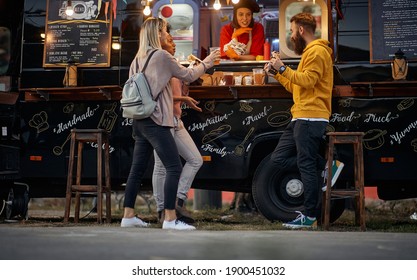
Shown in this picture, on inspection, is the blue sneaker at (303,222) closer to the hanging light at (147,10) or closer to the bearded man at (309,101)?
the bearded man at (309,101)

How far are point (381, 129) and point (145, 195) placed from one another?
7551 millimetres

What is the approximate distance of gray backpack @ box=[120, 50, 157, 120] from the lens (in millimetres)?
6746

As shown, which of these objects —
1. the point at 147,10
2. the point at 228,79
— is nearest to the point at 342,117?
the point at 228,79

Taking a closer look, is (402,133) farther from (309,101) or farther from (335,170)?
(309,101)

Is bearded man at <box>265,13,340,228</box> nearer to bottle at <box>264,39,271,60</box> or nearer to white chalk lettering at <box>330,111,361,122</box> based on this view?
white chalk lettering at <box>330,111,361,122</box>

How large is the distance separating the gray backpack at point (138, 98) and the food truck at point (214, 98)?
111 cm

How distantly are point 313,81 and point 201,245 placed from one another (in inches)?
96.3

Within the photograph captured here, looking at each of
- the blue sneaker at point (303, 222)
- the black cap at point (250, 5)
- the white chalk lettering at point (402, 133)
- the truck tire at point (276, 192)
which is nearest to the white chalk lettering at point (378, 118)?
the white chalk lettering at point (402, 133)

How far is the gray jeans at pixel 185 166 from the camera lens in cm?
738

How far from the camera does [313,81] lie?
7.02m

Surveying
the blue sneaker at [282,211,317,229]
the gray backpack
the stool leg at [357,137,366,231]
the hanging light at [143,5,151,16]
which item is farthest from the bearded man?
the hanging light at [143,5,151,16]
